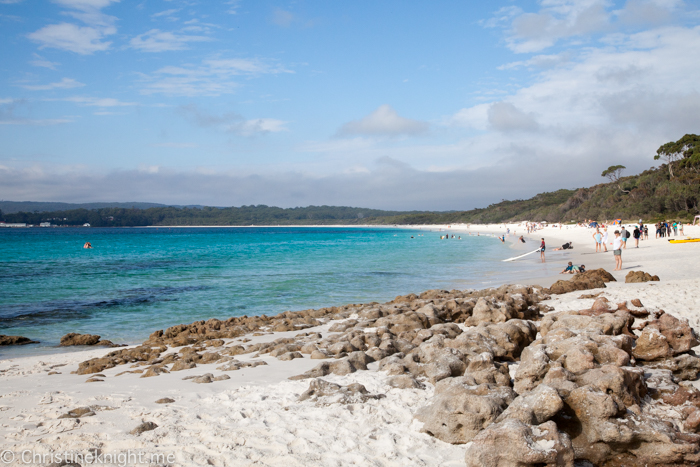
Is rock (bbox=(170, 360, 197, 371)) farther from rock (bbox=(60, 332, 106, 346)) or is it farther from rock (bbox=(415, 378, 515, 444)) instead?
rock (bbox=(415, 378, 515, 444))

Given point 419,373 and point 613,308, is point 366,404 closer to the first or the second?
point 419,373

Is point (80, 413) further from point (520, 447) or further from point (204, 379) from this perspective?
point (520, 447)

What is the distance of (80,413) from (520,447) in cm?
490

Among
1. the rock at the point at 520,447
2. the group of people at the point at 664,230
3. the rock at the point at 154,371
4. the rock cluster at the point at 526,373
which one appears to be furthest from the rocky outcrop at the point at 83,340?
the group of people at the point at 664,230

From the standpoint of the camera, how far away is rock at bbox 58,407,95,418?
514cm

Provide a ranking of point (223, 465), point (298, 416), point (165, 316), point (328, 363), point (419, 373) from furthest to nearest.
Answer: point (165, 316)
point (328, 363)
point (419, 373)
point (298, 416)
point (223, 465)

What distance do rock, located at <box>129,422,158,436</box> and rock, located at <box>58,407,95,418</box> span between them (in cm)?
87

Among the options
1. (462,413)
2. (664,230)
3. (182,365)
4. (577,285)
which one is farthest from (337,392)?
(664,230)

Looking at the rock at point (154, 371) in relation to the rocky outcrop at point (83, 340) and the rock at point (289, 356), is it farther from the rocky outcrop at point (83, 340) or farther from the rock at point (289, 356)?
the rocky outcrop at point (83, 340)

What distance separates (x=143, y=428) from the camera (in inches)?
187

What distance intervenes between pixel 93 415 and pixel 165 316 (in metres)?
9.32

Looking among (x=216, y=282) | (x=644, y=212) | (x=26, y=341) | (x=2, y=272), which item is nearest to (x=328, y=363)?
(x=26, y=341)

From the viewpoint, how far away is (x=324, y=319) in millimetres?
12078

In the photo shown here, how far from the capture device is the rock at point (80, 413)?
5143mm
